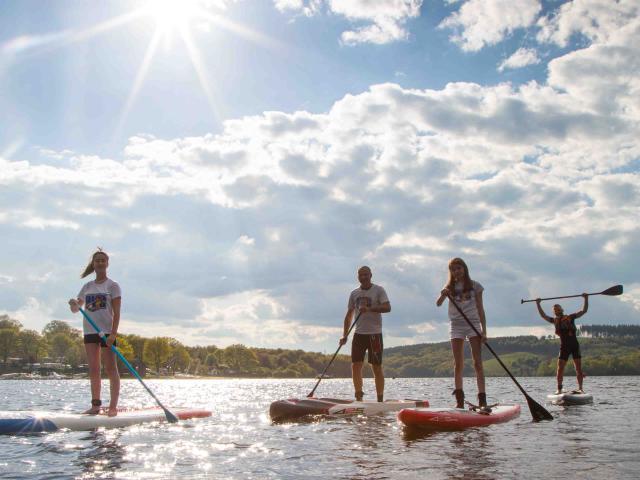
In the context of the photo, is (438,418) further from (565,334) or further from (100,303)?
(565,334)

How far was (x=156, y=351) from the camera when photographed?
411 feet

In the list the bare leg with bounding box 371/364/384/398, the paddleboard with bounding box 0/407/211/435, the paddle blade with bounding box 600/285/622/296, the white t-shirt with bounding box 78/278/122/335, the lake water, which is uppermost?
the paddle blade with bounding box 600/285/622/296

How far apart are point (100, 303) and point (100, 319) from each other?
0.27 metres

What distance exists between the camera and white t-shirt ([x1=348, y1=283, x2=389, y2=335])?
12.2 metres

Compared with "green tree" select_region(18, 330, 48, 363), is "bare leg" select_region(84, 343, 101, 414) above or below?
below

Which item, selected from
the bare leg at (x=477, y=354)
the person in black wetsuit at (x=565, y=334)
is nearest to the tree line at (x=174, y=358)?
the person in black wetsuit at (x=565, y=334)

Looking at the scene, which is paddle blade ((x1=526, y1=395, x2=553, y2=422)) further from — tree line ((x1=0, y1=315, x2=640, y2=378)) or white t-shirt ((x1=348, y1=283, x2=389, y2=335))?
tree line ((x1=0, y1=315, x2=640, y2=378))

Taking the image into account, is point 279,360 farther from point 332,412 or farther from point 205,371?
point 332,412

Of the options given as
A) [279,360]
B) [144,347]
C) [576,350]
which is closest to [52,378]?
[144,347]

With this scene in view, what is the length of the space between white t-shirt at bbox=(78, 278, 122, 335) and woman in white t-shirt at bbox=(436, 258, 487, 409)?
5625 mm

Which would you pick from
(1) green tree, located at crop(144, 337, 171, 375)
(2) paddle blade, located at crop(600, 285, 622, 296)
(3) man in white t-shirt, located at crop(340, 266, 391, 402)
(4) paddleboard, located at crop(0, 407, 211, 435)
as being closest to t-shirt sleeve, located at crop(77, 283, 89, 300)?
(4) paddleboard, located at crop(0, 407, 211, 435)

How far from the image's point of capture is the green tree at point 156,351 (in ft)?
410

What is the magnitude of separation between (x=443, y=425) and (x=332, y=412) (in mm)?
2953

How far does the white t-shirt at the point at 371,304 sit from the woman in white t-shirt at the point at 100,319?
4.95m
